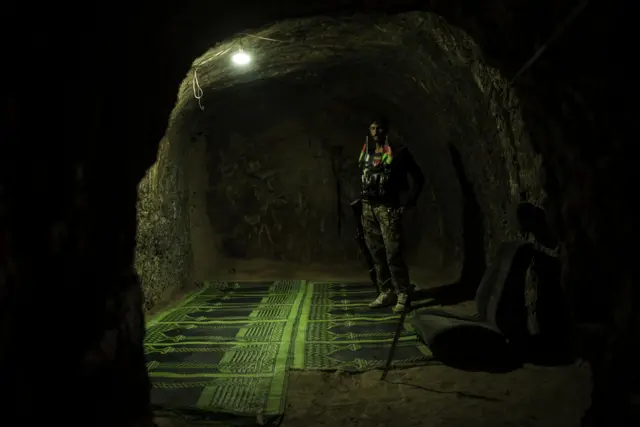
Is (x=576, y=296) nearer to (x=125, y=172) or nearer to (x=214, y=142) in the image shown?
(x=125, y=172)

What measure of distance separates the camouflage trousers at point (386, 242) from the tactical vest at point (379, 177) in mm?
100

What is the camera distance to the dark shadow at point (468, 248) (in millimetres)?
5527

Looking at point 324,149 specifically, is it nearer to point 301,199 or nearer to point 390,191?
point 301,199

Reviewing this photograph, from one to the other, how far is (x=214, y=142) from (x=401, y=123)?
2.52 meters

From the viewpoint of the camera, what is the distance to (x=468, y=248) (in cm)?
578

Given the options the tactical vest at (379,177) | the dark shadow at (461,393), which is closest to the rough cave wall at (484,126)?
the tactical vest at (379,177)

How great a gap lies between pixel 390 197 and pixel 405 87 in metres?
1.67

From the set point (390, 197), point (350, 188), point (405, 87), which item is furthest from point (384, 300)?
point (350, 188)

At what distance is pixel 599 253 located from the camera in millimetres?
1942

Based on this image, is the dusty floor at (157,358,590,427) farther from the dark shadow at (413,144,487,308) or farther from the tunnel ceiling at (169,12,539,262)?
the dark shadow at (413,144,487,308)

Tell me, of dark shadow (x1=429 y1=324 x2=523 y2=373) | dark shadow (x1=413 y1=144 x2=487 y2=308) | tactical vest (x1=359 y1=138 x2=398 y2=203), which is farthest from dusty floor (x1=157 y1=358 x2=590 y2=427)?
dark shadow (x1=413 y1=144 x2=487 y2=308)

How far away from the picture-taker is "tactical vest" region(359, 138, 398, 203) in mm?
4715

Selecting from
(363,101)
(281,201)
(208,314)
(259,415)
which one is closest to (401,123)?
(363,101)

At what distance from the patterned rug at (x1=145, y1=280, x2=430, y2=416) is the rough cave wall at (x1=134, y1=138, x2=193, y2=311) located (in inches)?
13.2
